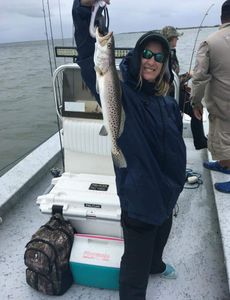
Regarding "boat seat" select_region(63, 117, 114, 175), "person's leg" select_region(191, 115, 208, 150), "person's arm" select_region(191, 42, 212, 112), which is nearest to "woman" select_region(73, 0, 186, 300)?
"boat seat" select_region(63, 117, 114, 175)

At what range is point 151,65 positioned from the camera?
1.83 meters

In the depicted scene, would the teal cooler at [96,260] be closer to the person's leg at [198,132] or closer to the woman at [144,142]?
the woman at [144,142]

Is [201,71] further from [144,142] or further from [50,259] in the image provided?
[50,259]

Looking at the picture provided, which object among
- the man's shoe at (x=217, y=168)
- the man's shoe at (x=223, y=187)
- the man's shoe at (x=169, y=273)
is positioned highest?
the man's shoe at (x=223, y=187)

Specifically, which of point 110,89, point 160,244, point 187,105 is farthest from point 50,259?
point 187,105

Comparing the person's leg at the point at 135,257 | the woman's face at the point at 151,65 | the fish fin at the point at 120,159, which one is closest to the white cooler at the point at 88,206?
the person's leg at the point at 135,257

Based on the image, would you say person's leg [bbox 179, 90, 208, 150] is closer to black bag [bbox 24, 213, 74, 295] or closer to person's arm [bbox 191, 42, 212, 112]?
person's arm [bbox 191, 42, 212, 112]

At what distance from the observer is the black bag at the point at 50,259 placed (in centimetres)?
225

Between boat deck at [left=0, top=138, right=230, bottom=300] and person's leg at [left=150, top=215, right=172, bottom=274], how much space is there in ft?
0.31

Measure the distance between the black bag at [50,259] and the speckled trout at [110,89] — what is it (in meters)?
0.88

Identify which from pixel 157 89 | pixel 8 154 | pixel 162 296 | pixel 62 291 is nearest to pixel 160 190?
pixel 157 89

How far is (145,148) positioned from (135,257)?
0.68 m

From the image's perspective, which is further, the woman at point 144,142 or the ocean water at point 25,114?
the ocean water at point 25,114

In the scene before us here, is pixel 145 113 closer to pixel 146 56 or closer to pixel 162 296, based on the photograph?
pixel 146 56
